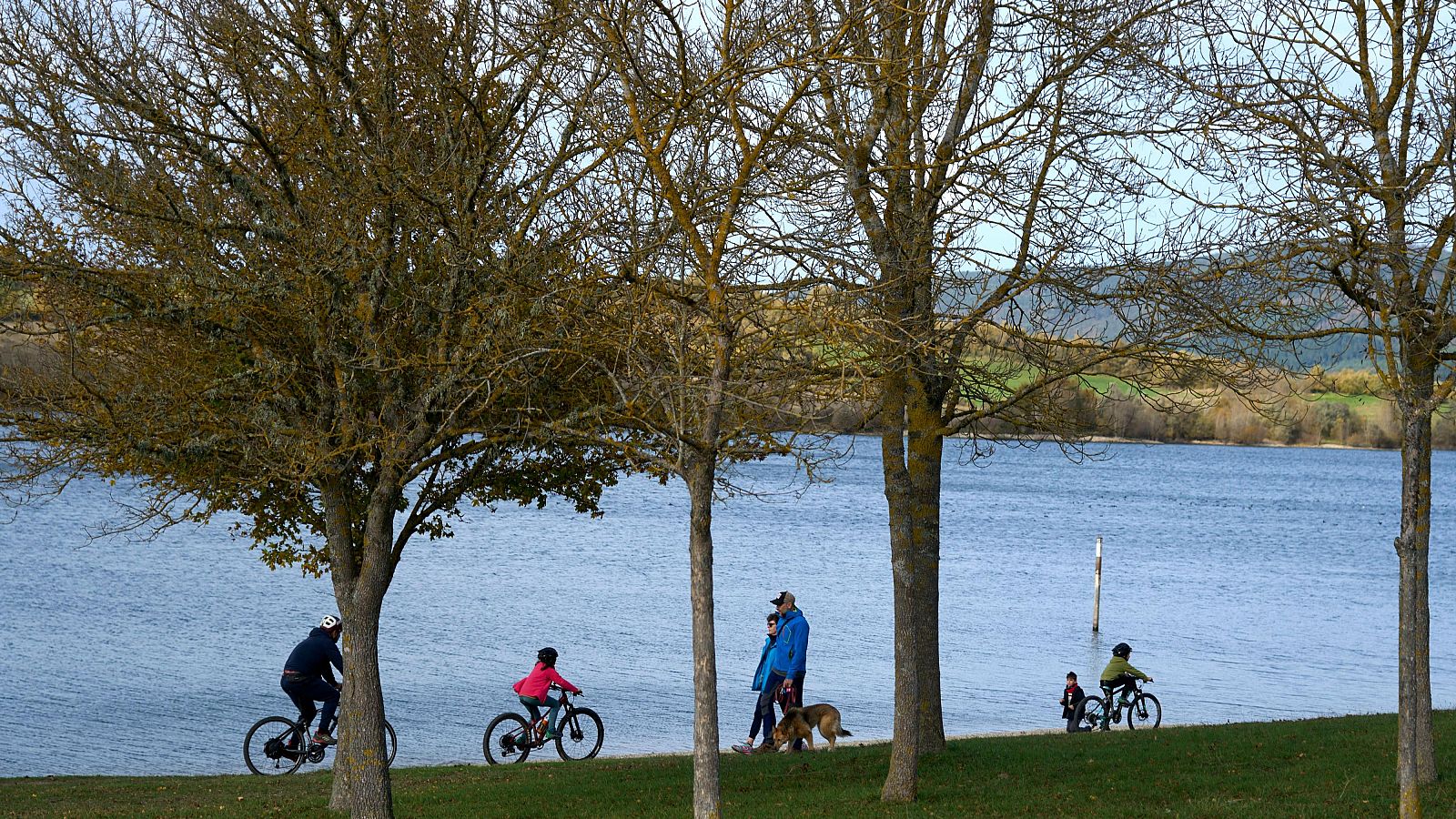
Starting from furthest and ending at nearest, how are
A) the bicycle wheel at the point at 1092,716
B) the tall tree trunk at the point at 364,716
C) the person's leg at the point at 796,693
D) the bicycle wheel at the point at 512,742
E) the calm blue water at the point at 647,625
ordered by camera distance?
1. the calm blue water at the point at 647,625
2. the bicycle wheel at the point at 1092,716
3. the bicycle wheel at the point at 512,742
4. the person's leg at the point at 796,693
5. the tall tree trunk at the point at 364,716

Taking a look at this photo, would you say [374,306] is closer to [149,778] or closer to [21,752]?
[149,778]

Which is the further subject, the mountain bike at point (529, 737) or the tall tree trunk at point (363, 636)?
the mountain bike at point (529, 737)

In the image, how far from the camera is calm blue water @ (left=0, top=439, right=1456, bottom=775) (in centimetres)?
2262

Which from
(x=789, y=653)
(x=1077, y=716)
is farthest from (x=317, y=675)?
(x=1077, y=716)

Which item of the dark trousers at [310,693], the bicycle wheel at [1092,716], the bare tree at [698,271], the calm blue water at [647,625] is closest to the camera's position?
the bare tree at [698,271]

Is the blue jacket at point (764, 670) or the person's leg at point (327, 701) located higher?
the blue jacket at point (764, 670)

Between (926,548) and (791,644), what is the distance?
142 inches

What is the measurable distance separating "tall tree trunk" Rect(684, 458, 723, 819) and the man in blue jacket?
7.36 meters

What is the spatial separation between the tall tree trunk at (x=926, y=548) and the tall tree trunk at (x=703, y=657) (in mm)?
4140

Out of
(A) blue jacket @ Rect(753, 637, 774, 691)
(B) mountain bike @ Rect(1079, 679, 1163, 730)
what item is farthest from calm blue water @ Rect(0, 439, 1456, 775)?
(A) blue jacket @ Rect(753, 637, 774, 691)

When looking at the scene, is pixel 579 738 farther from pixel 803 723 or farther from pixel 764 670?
pixel 803 723

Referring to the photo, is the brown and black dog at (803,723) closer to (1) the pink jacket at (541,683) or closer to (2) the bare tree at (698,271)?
(1) the pink jacket at (541,683)

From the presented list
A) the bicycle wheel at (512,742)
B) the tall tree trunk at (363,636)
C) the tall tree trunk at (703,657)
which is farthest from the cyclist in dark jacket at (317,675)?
the tall tree trunk at (703,657)

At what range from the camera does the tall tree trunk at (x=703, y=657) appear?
9039mm
